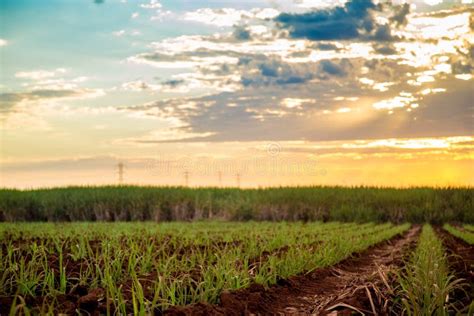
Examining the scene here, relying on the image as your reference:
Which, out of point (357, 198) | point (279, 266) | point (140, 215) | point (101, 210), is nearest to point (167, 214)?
point (140, 215)

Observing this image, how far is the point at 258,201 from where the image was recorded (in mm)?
30938

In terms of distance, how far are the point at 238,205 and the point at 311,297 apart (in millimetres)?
23766

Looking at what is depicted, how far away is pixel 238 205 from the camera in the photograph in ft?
98.5

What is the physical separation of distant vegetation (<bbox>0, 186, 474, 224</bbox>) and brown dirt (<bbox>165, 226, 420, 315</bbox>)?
22091mm

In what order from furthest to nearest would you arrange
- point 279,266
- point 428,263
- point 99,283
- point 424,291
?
point 279,266
point 428,263
point 99,283
point 424,291

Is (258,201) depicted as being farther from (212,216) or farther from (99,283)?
(99,283)

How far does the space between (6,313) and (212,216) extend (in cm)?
2606

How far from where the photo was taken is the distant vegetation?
3038cm

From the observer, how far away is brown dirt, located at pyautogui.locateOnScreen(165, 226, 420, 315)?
4.63 metres

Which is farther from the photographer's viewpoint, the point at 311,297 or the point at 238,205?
the point at 238,205

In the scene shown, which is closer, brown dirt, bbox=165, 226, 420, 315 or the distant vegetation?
brown dirt, bbox=165, 226, 420, 315

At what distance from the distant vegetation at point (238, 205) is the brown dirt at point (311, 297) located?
22.1 m

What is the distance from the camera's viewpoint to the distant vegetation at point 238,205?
30.4 m

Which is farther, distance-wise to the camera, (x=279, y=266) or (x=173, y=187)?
(x=173, y=187)
